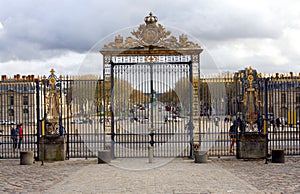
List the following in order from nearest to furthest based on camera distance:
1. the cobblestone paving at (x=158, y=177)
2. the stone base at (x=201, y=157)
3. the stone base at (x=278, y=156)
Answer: the cobblestone paving at (x=158, y=177) < the stone base at (x=278, y=156) < the stone base at (x=201, y=157)

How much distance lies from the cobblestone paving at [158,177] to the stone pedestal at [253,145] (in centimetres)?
41

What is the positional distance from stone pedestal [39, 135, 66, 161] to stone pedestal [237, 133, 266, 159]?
22.5ft

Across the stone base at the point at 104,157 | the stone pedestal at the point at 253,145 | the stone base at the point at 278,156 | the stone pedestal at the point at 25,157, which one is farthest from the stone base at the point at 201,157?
the stone pedestal at the point at 25,157

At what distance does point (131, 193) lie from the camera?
1008 centimetres

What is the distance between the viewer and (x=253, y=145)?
52.2ft

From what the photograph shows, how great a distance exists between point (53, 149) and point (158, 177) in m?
5.55

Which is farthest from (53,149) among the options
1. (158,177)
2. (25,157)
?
(158,177)

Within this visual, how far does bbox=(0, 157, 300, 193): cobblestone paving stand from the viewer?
10562 mm

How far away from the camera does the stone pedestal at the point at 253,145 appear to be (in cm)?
1588

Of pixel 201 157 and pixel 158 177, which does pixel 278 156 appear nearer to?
pixel 201 157

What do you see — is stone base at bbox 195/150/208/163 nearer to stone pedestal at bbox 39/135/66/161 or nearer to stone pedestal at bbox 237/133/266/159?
stone pedestal at bbox 237/133/266/159

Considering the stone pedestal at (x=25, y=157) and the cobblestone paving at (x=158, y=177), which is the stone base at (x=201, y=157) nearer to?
the cobblestone paving at (x=158, y=177)

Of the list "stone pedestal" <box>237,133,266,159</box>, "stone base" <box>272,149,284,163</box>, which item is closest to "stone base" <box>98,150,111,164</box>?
"stone pedestal" <box>237,133,266,159</box>

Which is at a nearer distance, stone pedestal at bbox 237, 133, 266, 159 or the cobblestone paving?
the cobblestone paving
